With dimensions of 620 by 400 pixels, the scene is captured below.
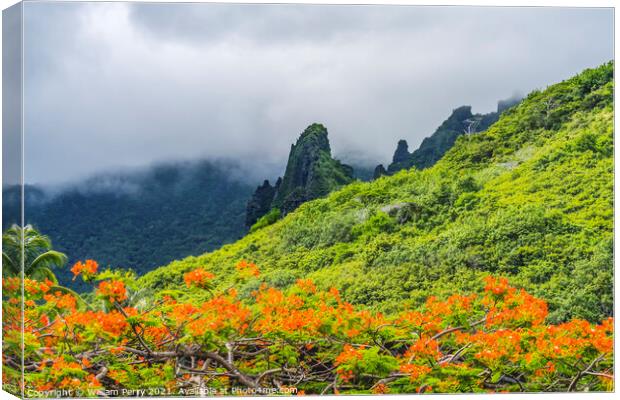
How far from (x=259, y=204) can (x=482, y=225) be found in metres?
2.29

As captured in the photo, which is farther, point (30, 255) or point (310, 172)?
point (310, 172)

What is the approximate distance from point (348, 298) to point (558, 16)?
11.8 ft

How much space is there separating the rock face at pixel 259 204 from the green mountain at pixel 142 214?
0.07 m

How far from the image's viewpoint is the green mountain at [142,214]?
9.45 meters

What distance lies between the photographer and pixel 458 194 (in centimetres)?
1030

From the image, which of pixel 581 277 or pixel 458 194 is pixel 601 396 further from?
pixel 458 194

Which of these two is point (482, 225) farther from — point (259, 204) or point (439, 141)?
point (259, 204)

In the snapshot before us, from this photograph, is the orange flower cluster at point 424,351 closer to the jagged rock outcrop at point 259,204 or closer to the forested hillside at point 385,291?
the forested hillside at point 385,291

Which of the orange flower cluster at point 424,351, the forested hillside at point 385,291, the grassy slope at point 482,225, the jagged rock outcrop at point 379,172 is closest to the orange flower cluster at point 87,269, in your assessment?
the forested hillside at point 385,291

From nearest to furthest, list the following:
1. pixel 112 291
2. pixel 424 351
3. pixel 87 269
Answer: pixel 112 291
pixel 87 269
pixel 424 351

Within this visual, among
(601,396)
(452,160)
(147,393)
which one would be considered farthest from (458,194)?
(147,393)

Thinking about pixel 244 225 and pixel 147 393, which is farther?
pixel 244 225

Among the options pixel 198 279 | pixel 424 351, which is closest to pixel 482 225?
pixel 424 351

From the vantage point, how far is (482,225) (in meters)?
10.1
